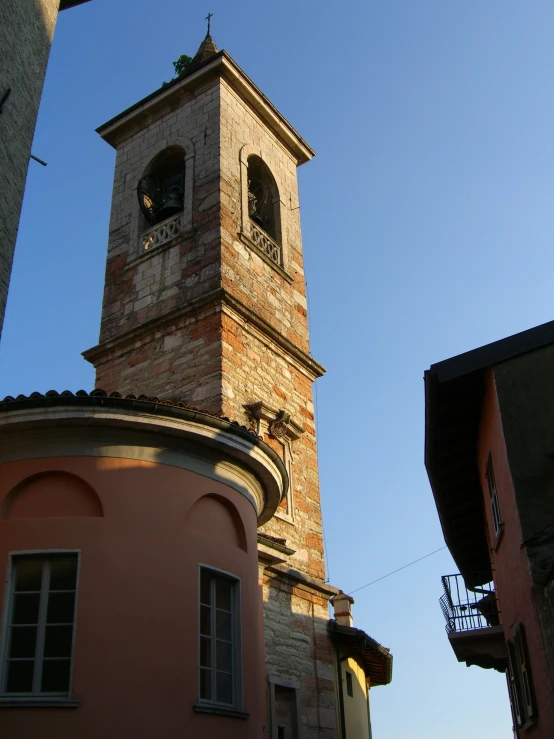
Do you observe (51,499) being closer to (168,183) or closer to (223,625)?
(223,625)

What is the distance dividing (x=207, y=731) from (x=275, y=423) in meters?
7.03

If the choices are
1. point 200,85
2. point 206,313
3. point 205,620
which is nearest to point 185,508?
point 205,620

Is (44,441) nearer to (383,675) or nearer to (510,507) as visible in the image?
(510,507)

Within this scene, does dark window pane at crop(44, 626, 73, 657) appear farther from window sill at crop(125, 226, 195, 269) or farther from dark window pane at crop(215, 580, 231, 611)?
window sill at crop(125, 226, 195, 269)

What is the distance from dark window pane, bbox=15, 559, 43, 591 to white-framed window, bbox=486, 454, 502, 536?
5269mm

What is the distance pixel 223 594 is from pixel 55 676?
201 cm

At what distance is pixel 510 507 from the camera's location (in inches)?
336

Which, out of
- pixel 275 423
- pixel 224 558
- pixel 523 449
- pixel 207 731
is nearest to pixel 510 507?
pixel 523 449

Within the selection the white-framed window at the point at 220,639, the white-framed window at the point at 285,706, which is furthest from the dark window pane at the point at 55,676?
the white-framed window at the point at 285,706

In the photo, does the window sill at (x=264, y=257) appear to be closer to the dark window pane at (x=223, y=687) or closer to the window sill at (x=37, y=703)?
the dark window pane at (x=223, y=687)

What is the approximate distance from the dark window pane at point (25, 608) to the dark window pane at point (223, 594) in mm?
1882

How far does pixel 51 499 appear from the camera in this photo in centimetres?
768

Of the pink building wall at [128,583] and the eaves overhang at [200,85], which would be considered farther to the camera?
Result: the eaves overhang at [200,85]

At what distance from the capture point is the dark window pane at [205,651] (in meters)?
7.85
